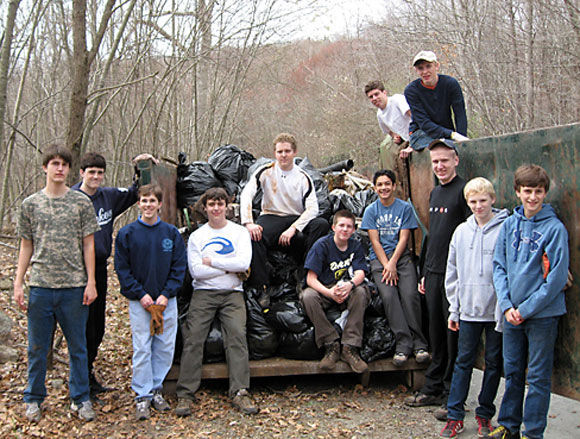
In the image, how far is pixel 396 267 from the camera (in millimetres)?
4766

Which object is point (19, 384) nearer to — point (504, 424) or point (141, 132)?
point (504, 424)

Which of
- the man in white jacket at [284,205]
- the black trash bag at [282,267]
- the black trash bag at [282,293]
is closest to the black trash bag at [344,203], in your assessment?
the man in white jacket at [284,205]

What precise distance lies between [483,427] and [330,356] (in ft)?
4.36

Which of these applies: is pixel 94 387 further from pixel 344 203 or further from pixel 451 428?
pixel 344 203

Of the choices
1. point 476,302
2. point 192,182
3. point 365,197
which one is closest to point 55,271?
point 192,182

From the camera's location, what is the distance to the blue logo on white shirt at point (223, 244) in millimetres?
4605

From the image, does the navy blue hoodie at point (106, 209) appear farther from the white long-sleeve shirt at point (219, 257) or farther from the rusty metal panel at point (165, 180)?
the white long-sleeve shirt at point (219, 257)

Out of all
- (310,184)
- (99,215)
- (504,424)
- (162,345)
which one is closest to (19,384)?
(162,345)

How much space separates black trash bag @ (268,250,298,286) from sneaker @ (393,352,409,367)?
1183 mm

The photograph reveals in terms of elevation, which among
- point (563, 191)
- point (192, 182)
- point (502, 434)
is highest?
point (192, 182)

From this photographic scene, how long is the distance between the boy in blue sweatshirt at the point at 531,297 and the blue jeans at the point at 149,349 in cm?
244

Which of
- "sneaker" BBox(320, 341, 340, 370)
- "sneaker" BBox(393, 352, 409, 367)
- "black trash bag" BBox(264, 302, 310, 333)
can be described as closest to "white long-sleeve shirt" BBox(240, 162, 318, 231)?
"black trash bag" BBox(264, 302, 310, 333)

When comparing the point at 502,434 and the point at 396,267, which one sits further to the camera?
the point at 396,267

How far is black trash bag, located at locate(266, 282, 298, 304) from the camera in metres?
4.97
